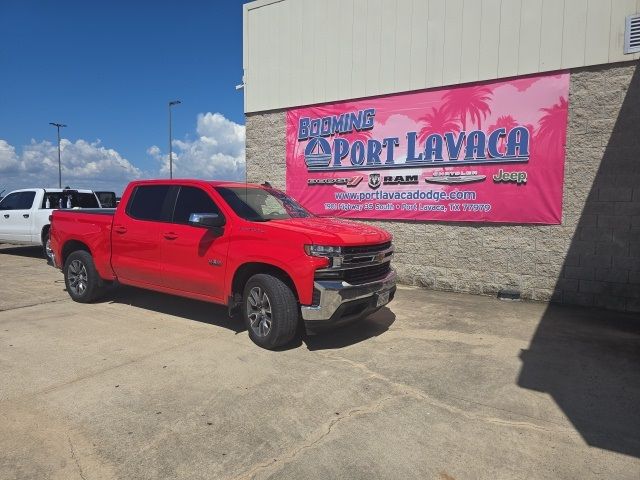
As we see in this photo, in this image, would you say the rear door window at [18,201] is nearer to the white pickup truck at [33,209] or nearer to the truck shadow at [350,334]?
the white pickup truck at [33,209]

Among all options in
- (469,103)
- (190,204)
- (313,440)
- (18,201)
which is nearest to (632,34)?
(469,103)

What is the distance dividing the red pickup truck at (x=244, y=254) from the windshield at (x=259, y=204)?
16 mm

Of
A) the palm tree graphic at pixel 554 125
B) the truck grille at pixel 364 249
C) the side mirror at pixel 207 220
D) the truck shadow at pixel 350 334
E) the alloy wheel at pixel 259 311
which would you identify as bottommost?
A: the truck shadow at pixel 350 334

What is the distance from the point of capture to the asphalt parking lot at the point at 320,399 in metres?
3.03

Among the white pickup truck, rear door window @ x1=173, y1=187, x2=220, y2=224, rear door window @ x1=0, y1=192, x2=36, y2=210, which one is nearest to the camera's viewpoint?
rear door window @ x1=173, y1=187, x2=220, y2=224

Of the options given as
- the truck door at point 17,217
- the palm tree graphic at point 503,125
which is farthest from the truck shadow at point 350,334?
the truck door at point 17,217

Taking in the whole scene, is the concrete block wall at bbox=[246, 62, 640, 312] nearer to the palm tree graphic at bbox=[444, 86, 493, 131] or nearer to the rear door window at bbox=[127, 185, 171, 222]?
the palm tree graphic at bbox=[444, 86, 493, 131]

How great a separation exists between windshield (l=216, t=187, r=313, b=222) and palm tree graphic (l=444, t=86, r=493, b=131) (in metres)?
3.83

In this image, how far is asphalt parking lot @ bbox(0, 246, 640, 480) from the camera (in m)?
3.03

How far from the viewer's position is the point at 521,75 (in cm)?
777

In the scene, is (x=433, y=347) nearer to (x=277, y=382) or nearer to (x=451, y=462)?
(x=277, y=382)


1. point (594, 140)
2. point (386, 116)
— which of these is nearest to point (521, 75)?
point (594, 140)

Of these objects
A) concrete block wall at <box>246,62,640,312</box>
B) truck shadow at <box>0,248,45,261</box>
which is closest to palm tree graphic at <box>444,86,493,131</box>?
concrete block wall at <box>246,62,640,312</box>

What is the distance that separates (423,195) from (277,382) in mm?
5604
